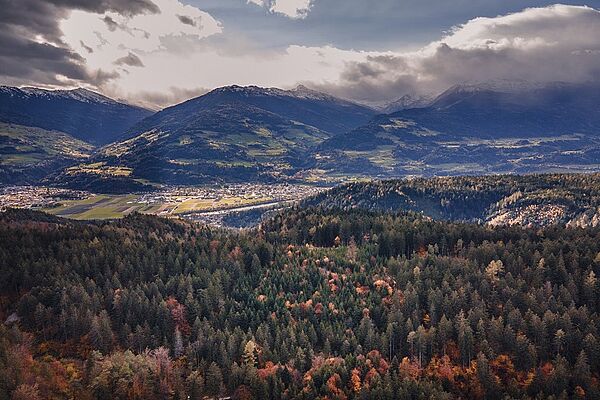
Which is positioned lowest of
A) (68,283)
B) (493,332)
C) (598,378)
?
(598,378)

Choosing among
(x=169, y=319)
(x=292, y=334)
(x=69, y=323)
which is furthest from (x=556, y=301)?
(x=69, y=323)

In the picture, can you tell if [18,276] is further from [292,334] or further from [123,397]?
[292,334]

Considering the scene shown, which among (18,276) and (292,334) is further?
(18,276)

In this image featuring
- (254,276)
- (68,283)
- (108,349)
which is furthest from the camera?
(254,276)

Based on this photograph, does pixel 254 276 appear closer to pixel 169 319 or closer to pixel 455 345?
pixel 169 319

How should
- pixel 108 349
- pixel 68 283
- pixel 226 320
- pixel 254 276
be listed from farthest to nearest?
pixel 254 276, pixel 68 283, pixel 226 320, pixel 108 349

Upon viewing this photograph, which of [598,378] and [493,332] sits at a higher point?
[493,332]
